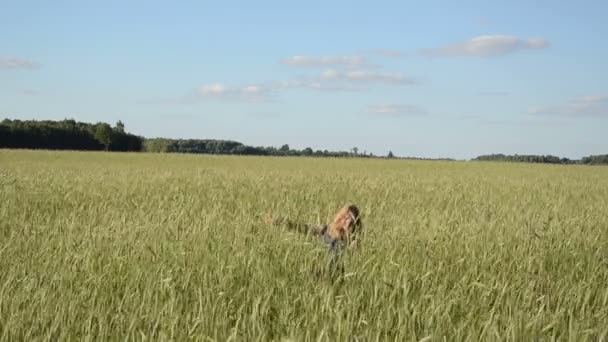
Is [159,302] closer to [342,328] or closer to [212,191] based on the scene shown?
[342,328]

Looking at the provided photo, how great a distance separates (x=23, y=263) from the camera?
428 centimetres

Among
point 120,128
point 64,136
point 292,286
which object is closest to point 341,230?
point 292,286

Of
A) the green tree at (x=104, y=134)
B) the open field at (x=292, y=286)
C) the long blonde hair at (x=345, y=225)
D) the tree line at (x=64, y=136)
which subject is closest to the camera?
the open field at (x=292, y=286)

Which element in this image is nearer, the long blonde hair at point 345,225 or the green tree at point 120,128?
the long blonde hair at point 345,225

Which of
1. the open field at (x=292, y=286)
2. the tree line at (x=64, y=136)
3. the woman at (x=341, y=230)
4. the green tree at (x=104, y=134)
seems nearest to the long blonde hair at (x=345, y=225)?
the woman at (x=341, y=230)

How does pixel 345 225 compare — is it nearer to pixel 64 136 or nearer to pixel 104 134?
pixel 64 136

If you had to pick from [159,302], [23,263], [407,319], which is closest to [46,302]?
[159,302]

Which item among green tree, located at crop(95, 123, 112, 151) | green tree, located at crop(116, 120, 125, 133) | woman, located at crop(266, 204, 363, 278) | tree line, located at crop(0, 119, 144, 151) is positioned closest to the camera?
woman, located at crop(266, 204, 363, 278)

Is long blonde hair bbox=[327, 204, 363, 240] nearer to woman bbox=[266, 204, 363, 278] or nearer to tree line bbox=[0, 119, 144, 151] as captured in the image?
woman bbox=[266, 204, 363, 278]

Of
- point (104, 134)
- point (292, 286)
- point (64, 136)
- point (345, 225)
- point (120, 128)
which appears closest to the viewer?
point (292, 286)

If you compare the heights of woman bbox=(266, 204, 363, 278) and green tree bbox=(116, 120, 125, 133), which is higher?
green tree bbox=(116, 120, 125, 133)

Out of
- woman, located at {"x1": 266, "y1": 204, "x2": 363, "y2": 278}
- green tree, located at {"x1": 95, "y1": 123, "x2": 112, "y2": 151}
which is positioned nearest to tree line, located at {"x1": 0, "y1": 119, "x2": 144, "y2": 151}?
green tree, located at {"x1": 95, "y1": 123, "x2": 112, "y2": 151}

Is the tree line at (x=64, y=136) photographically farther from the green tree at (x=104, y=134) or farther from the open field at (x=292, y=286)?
the open field at (x=292, y=286)

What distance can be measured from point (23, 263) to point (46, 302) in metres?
1.17
